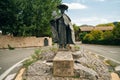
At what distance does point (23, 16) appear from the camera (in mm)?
41938

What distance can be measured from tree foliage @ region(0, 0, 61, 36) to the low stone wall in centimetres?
114

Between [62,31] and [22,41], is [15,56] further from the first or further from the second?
[22,41]

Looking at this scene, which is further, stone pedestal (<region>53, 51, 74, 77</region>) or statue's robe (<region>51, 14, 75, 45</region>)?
statue's robe (<region>51, 14, 75, 45</region>)

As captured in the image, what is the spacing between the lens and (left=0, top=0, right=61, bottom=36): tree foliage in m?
39.6

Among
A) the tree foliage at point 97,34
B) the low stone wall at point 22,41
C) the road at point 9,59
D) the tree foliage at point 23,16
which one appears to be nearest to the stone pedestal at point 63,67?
the road at point 9,59

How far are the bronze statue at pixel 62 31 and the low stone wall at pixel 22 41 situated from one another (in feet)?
91.9

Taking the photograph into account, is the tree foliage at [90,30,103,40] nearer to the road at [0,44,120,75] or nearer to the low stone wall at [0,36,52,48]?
the low stone wall at [0,36,52,48]

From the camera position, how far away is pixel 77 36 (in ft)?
346

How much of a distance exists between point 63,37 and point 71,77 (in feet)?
14.4

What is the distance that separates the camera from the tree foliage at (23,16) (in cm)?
3962

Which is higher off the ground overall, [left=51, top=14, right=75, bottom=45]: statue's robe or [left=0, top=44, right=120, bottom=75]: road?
[left=51, top=14, right=75, bottom=45]: statue's robe

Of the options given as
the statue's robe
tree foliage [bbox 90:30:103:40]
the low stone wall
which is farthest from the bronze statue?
tree foliage [bbox 90:30:103:40]

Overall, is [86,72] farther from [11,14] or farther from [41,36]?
[41,36]

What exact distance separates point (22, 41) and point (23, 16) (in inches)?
205
